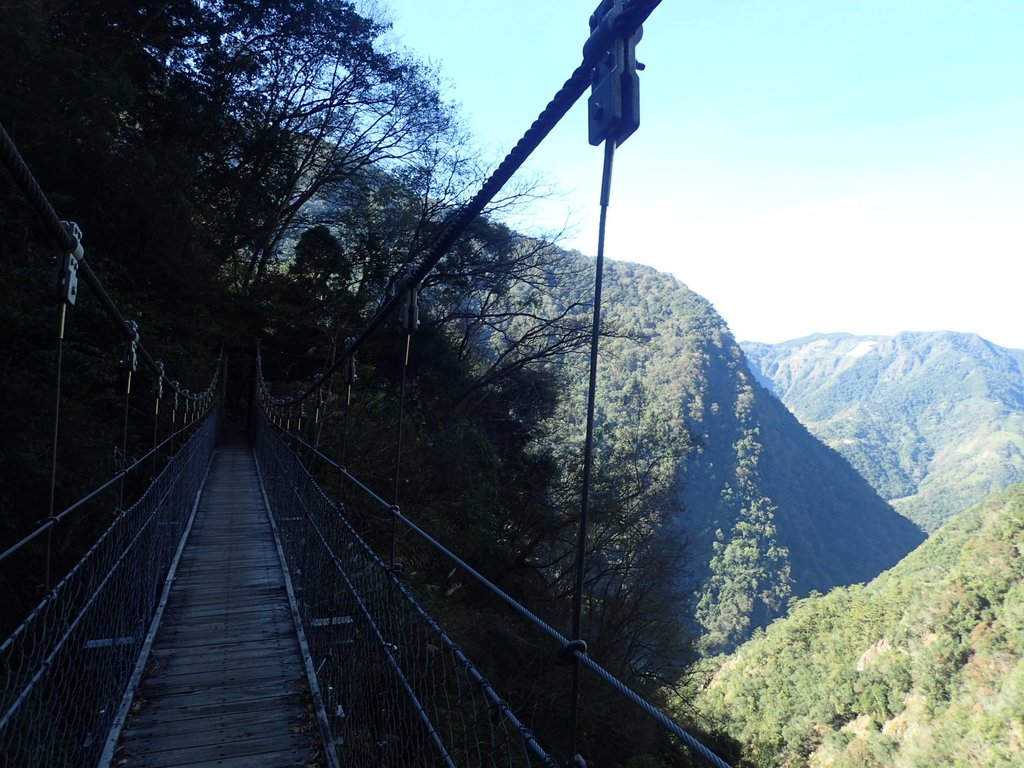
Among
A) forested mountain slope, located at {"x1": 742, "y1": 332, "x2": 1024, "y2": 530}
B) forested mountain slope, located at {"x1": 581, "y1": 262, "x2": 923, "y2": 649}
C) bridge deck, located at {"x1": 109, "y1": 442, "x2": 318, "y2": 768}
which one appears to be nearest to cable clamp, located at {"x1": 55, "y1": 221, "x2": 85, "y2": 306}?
bridge deck, located at {"x1": 109, "y1": 442, "x2": 318, "y2": 768}

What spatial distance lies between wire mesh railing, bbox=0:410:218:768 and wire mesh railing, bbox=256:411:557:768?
622mm

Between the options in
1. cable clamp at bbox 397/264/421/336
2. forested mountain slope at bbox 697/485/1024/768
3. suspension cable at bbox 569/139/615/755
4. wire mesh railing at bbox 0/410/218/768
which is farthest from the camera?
forested mountain slope at bbox 697/485/1024/768

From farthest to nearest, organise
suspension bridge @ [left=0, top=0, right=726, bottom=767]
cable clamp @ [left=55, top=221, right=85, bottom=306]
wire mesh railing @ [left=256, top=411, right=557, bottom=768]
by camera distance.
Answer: cable clamp @ [left=55, top=221, right=85, bottom=306] < wire mesh railing @ [left=256, top=411, right=557, bottom=768] < suspension bridge @ [left=0, top=0, right=726, bottom=767]

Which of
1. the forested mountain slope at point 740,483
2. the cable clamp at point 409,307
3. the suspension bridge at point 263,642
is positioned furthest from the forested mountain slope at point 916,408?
the cable clamp at point 409,307

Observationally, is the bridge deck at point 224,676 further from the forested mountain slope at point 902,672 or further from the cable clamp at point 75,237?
the forested mountain slope at point 902,672

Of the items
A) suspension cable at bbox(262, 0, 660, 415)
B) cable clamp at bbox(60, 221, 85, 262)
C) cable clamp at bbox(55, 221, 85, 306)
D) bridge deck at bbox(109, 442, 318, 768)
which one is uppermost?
suspension cable at bbox(262, 0, 660, 415)

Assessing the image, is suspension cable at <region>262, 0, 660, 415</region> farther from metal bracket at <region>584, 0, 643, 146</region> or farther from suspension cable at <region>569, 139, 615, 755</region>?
suspension cable at <region>569, 139, 615, 755</region>

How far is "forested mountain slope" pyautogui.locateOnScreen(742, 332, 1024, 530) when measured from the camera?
8162 cm

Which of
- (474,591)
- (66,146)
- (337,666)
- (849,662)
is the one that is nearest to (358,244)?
(66,146)

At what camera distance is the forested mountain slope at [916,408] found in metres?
81.6

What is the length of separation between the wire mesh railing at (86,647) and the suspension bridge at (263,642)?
0.03 feet

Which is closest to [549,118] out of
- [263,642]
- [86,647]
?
[86,647]

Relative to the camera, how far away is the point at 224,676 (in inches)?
91.0

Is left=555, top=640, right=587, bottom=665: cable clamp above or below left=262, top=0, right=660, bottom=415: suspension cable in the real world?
below
